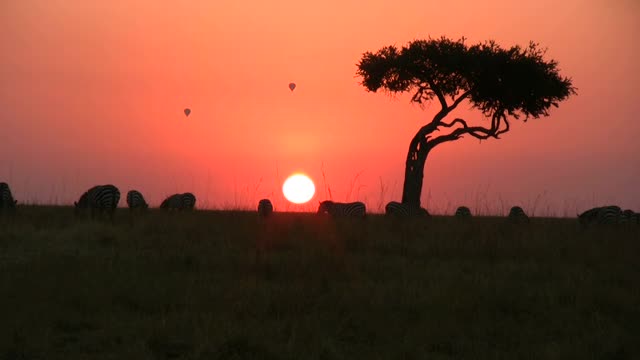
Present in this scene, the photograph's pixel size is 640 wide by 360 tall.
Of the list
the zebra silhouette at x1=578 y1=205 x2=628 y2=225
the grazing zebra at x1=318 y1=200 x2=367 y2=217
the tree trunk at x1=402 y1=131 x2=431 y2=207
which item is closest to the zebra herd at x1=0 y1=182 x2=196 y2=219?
the grazing zebra at x1=318 y1=200 x2=367 y2=217

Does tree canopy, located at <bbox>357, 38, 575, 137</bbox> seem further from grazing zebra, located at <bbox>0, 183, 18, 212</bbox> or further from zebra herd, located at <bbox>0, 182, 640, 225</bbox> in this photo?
grazing zebra, located at <bbox>0, 183, 18, 212</bbox>

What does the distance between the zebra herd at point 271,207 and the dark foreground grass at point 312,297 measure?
7335 millimetres

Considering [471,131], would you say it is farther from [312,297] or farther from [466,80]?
[312,297]

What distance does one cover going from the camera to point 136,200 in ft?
94.8

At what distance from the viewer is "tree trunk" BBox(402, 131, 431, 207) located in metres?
30.6

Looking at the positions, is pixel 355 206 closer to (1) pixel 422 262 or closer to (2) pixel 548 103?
(2) pixel 548 103

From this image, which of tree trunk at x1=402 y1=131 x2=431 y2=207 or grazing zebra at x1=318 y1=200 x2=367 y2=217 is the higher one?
tree trunk at x1=402 y1=131 x2=431 y2=207

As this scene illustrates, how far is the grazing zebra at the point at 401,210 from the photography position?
27719 mm

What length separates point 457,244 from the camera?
50.3 ft

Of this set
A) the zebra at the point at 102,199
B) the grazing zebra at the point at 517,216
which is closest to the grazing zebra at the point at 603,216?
the grazing zebra at the point at 517,216

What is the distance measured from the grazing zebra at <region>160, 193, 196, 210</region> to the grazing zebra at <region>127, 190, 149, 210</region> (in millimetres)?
1765

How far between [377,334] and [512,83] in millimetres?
24611

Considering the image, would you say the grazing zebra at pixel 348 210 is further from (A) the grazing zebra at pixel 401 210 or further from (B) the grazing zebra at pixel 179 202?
(B) the grazing zebra at pixel 179 202

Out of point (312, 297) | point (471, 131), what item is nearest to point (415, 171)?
point (471, 131)
